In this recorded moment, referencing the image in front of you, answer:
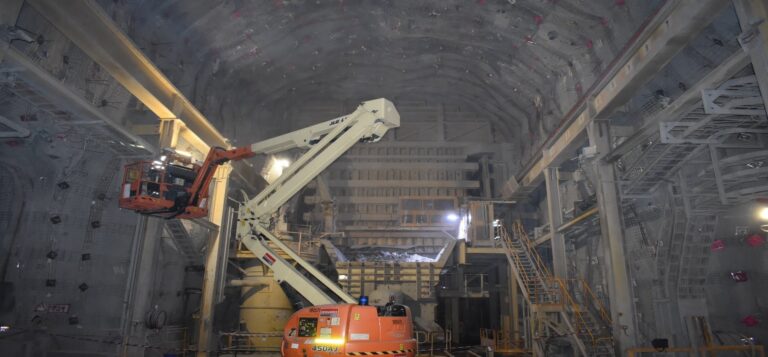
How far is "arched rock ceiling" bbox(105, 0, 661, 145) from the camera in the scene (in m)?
14.9

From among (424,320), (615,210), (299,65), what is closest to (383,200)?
(299,65)

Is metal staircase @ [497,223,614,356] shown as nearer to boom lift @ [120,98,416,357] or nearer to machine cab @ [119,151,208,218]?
boom lift @ [120,98,416,357]

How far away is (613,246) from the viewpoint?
12.5 m

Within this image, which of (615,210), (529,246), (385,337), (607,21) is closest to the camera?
(385,337)

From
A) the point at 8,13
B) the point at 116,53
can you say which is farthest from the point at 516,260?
the point at 8,13

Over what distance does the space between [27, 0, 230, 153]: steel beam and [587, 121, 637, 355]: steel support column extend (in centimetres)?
1277

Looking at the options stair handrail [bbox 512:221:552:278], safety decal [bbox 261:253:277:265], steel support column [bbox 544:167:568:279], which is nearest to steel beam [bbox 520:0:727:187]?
steel support column [bbox 544:167:568:279]

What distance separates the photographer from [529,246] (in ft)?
65.7

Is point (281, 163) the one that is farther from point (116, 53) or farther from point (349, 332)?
point (349, 332)

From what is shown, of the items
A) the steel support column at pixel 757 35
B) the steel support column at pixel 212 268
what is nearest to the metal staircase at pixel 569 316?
the steel support column at pixel 757 35

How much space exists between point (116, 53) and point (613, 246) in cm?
1390

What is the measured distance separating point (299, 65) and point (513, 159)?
13020 mm

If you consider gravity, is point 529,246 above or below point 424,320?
above

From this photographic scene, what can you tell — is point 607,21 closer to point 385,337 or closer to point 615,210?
point 615,210
